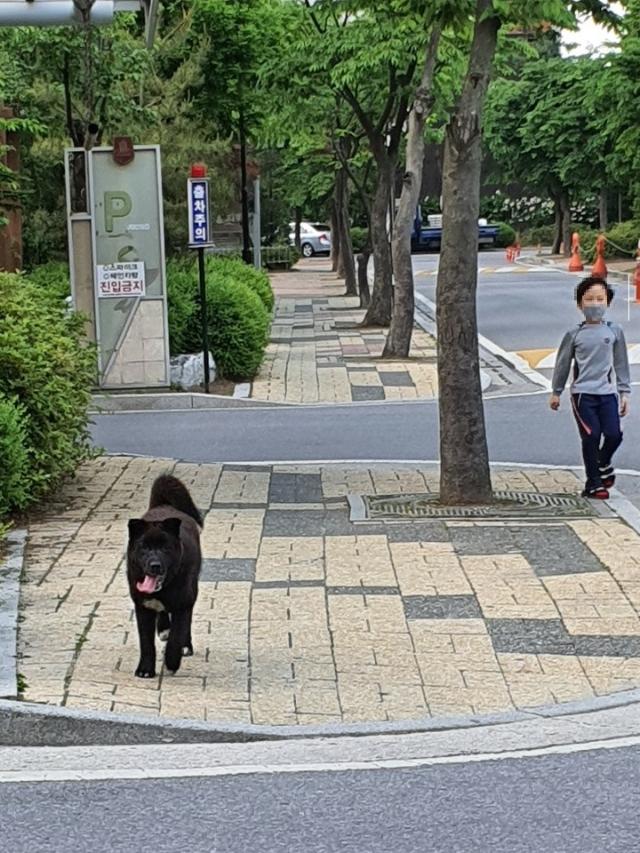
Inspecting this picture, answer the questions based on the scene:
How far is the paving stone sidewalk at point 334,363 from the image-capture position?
19062 millimetres

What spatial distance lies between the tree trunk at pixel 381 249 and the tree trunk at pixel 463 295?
58.4 ft

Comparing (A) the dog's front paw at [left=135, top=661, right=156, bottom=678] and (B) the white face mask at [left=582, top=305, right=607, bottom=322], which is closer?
(A) the dog's front paw at [left=135, top=661, right=156, bottom=678]

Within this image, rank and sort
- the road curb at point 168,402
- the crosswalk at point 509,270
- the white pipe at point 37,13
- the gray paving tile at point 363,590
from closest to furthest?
the gray paving tile at point 363,590 < the white pipe at point 37,13 < the road curb at point 168,402 < the crosswalk at point 509,270

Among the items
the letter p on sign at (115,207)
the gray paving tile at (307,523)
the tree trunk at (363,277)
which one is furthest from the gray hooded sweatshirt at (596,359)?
the tree trunk at (363,277)

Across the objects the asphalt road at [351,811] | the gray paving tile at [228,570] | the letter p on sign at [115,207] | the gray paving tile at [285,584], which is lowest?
the gray paving tile at [228,570]

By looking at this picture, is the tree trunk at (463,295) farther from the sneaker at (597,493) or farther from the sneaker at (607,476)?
the sneaker at (607,476)

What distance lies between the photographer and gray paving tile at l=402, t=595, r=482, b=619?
7.79m

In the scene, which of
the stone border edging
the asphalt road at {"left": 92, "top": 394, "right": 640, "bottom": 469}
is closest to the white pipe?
the asphalt road at {"left": 92, "top": 394, "right": 640, "bottom": 469}

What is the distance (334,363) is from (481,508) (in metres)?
12.0

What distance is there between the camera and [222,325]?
66.5 feet

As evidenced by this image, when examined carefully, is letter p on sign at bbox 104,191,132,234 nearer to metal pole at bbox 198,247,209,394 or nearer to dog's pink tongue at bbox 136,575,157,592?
metal pole at bbox 198,247,209,394

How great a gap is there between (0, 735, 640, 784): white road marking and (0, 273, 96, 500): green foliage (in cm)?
440

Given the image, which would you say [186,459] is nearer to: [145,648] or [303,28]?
[145,648]

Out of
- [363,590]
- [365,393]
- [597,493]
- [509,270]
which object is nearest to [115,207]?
[365,393]
